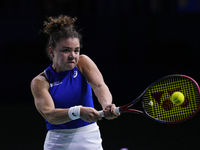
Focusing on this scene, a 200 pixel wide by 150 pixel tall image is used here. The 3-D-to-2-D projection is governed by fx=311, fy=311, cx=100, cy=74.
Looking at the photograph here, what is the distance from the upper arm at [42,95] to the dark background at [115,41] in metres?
4.77

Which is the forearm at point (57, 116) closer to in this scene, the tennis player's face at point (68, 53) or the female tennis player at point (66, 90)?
→ the female tennis player at point (66, 90)

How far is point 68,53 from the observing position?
245 centimetres

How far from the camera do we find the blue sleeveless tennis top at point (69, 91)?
2.52 meters

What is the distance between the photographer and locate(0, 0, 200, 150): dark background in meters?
7.45

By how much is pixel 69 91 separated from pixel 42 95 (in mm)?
219

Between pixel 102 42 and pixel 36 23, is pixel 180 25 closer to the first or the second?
pixel 102 42

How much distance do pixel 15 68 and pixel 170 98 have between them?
5.71 m

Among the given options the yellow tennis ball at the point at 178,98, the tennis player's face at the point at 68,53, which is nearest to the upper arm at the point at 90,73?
the tennis player's face at the point at 68,53

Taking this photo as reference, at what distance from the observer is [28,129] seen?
5.64 meters

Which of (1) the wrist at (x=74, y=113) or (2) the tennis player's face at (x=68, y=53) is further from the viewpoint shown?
(2) the tennis player's face at (x=68, y=53)

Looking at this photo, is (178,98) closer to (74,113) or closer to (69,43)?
(74,113)

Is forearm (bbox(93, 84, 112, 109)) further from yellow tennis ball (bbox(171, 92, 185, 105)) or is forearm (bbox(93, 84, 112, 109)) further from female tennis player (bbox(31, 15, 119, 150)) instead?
yellow tennis ball (bbox(171, 92, 185, 105))

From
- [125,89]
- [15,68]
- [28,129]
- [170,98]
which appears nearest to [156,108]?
[170,98]

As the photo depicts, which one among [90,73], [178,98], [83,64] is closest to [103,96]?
[90,73]
